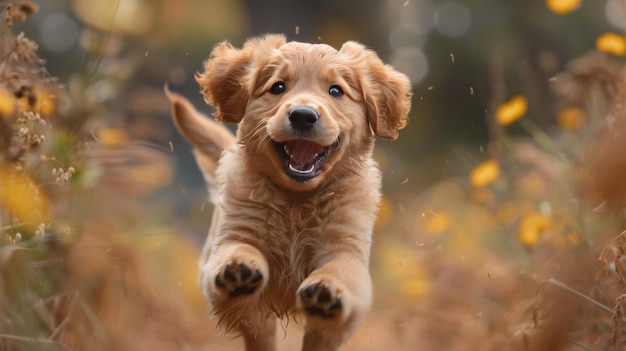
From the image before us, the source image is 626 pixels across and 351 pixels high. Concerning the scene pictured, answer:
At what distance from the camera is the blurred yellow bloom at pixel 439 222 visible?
4832mm

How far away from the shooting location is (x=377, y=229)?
6.05 meters

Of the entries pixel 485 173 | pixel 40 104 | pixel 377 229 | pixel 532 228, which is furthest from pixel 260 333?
pixel 377 229

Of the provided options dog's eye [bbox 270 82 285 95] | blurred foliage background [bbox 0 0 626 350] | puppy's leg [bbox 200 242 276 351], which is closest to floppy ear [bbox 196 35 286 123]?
dog's eye [bbox 270 82 285 95]

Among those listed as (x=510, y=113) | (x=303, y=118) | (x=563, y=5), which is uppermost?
(x=303, y=118)

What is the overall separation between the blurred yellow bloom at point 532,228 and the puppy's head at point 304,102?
104 centimetres

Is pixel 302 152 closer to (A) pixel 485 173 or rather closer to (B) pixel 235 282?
(B) pixel 235 282

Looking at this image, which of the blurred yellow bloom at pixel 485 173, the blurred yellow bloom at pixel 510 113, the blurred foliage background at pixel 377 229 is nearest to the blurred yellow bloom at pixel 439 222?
the blurred foliage background at pixel 377 229

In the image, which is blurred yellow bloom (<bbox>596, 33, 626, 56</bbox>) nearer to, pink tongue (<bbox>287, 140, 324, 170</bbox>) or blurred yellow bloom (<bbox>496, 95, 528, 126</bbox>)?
blurred yellow bloom (<bbox>496, 95, 528, 126</bbox>)

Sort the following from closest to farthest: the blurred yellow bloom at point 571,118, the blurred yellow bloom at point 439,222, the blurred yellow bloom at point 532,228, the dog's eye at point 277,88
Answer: the dog's eye at point 277,88, the blurred yellow bloom at point 532,228, the blurred yellow bloom at point 571,118, the blurred yellow bloom at point 439,222

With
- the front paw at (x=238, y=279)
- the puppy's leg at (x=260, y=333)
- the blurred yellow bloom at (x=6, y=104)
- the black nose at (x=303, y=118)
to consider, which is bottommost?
the puppy's leg at (x=260, y=333)

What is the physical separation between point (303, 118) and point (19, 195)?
3.45ft

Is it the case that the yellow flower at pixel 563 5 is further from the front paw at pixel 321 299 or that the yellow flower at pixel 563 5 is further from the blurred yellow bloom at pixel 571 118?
the front paw at pixel 321 299

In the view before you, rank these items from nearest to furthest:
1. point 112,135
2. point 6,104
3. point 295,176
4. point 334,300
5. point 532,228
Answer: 1. point 334,300
2. point 295,176
3. point 6,104
4. point 532,228
5. point 112,135

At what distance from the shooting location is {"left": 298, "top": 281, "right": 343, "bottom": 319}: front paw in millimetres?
2664
